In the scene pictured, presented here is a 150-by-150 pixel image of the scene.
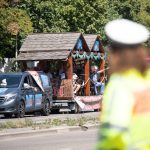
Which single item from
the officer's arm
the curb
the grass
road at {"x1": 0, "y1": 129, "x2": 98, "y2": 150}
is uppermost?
the officer's arm

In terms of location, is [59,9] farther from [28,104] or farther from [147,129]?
[147,129]

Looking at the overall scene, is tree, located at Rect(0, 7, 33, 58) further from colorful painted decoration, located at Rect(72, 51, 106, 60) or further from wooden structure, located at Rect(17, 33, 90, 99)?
wooden structure, located at Rect(17, 33, 90, 99)

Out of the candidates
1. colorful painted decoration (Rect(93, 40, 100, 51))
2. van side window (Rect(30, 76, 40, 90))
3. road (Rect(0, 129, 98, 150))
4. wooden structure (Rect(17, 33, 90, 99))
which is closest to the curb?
road (Rect(0, 129, 98, 150))

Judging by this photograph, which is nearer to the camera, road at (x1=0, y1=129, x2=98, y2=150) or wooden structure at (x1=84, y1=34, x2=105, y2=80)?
road at (x1=0, y1=129, x2=98, y2=150)

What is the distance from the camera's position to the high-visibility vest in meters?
3.38

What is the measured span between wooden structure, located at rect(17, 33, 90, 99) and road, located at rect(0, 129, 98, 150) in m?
10.9

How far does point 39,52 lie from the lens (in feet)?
101

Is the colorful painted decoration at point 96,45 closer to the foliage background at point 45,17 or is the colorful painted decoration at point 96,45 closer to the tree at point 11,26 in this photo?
the foliage background at point 45,17

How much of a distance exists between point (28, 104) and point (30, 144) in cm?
1048

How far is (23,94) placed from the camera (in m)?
25.5

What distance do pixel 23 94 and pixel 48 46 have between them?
5857 mm

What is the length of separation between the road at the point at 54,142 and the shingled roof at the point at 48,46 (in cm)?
1171

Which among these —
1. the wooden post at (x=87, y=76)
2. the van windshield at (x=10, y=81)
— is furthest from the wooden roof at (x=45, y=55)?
the van windshield at (x=10, y=81)

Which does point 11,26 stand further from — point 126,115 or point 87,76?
point 126,115
